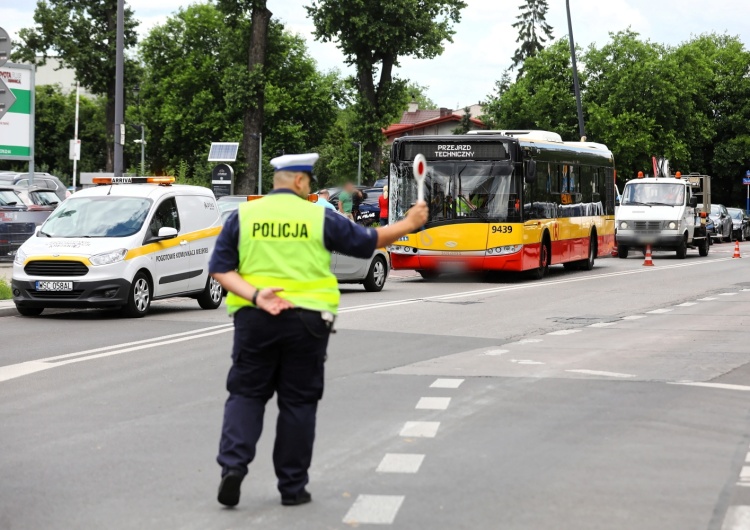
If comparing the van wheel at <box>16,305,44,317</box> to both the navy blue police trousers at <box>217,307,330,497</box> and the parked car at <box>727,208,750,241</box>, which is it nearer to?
the navy blue police trousers at <box>217,307,330,497</box>

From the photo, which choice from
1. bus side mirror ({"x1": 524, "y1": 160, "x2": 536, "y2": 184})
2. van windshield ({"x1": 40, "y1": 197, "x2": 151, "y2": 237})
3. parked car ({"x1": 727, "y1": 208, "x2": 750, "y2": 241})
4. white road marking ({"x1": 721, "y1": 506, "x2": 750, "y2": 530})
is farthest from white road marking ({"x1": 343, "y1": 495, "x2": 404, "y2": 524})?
parked car ({"x1": 727, "y1": 208, "x2": 750, "y2": 241})

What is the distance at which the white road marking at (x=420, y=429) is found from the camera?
8.18 m

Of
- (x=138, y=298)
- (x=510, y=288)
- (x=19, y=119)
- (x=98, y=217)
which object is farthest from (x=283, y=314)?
(x=19, y=119)

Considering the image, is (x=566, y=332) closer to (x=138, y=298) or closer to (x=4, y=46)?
(x=138, y=298)

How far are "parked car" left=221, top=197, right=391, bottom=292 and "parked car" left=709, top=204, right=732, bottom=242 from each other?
3218 centimetres

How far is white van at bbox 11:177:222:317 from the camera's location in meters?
16.9

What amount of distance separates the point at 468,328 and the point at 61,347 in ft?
16.4

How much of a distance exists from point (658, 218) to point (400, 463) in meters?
32.4

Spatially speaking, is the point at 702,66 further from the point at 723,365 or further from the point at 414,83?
the point at 414,83

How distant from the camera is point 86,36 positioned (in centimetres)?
4956

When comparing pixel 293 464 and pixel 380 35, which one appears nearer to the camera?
pixel 293 464

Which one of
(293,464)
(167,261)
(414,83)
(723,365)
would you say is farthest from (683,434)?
(414,83)

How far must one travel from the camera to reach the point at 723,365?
12273 millimetres

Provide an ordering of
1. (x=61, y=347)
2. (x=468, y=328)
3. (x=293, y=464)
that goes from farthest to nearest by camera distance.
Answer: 1. (x=468, y=328)
2. (x=61, y=347)
3. (x=293, y=464)
